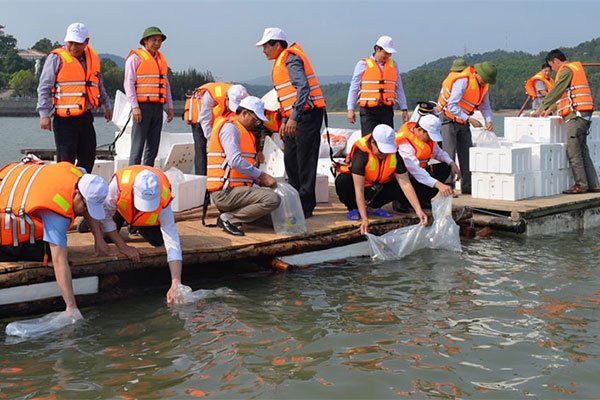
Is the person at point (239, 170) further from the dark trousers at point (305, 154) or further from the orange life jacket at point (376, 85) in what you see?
the orange life jacket at point (376, 85)

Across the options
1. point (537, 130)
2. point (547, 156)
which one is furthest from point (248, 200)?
point (537, 130)

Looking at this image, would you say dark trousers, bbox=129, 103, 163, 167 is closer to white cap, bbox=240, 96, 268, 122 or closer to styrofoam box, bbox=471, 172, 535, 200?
white cap, bbox=240, 96, 268, 122

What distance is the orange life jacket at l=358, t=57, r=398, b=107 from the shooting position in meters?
9.15

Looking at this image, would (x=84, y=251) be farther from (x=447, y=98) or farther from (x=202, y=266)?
(x=447, y=98)

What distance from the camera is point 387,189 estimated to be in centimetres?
826

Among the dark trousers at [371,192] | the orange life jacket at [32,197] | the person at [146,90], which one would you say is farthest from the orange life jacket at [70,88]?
the dark trousers at [371,192]

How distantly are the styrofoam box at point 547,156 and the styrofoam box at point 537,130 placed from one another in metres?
→ 0.25

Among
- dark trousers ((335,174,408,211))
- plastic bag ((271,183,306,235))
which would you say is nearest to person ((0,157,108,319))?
plastic bag ((271,183,306,235))

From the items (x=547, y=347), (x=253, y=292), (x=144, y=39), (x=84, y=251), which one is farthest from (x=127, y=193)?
(x=547, y=347)

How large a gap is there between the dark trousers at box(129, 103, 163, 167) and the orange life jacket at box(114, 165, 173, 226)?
2040mm

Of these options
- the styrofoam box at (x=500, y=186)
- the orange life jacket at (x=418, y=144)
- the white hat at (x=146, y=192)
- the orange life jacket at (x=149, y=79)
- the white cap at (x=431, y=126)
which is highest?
the orange life jacket at (x=149, y=79)

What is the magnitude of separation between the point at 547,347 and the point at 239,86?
4.22m

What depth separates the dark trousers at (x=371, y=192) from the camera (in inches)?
321

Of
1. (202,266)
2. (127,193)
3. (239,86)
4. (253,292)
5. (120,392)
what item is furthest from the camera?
(239,86)
